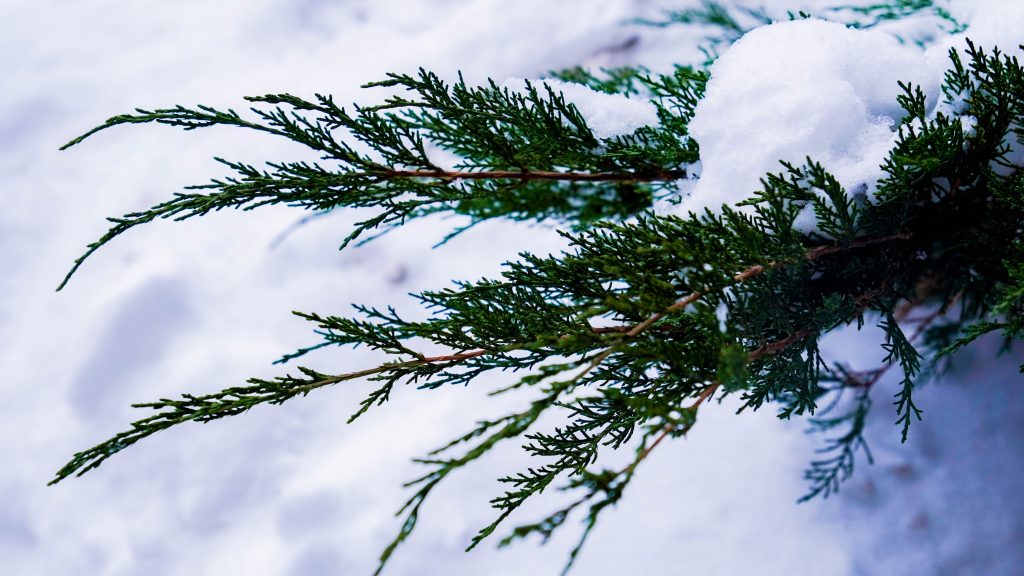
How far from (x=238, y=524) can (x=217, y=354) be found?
1.58 ft

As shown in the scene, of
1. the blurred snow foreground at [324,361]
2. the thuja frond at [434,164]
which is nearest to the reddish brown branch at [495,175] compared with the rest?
the thuja frond at [434,164]

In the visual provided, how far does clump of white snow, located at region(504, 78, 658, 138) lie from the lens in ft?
3.64

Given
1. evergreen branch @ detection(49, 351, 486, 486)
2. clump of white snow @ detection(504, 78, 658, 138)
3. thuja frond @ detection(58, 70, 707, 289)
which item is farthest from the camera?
clump of white snow @ detection(504, 78, 658, 138)

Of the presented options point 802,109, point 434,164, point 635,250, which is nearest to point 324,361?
point 434,164

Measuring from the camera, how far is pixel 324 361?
208 centimetres

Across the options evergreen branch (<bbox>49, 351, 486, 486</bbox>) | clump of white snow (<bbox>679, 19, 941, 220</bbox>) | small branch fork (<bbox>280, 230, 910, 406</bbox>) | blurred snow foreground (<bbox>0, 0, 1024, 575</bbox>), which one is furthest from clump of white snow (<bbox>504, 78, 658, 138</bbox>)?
evergreen branch (<bbox>49, 351, 486, 486</bbox>)

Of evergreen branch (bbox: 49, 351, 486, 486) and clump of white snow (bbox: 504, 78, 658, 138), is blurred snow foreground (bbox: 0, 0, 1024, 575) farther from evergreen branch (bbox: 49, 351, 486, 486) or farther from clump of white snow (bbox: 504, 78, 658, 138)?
evergreen branch (bbox: 49, 351, 486, 486)

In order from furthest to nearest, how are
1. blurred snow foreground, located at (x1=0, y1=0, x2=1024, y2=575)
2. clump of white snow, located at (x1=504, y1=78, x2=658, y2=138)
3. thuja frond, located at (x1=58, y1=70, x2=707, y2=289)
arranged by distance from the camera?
blurred snow foreground, located at (x1=0, y1=0, x2=1024, y2=575), clump of white snow, located at (x1=504, y1=78, x2=658, y2=138), thuja frond, located at (x1=58, y1=70, x2=707, y2=289)

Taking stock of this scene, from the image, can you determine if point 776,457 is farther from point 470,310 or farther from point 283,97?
point 283,97

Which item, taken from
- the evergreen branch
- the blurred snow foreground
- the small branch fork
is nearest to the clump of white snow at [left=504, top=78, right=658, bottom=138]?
the blurred snow foreground

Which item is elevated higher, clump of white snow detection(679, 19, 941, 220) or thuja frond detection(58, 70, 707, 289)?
thuja frond detection(58, 70, 707, 289)

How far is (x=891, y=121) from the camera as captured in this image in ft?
3.45

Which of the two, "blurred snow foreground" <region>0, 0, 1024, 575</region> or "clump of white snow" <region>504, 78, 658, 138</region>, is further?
"blurred snow foreground" <region>0, 0, 1024, 575</region>

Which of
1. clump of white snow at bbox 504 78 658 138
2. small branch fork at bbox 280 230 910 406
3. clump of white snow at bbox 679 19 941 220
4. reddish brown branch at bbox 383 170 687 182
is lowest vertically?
small branch fork at bbox 280 230 910 406
